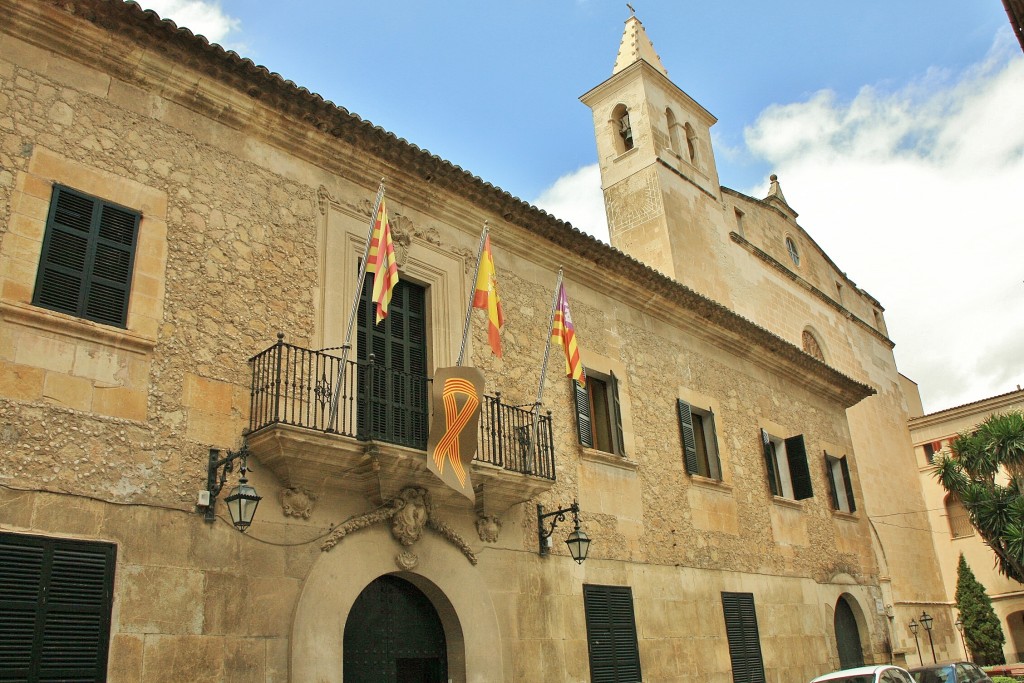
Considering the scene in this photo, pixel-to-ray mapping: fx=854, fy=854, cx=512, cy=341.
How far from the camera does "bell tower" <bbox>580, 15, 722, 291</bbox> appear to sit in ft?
69.5

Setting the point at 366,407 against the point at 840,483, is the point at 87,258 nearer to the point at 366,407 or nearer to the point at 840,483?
the point at 366,407

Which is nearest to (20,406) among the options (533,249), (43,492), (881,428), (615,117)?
(43,492)

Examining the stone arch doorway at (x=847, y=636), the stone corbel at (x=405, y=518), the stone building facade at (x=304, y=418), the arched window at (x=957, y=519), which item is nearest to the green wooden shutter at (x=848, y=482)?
the stone arch doorway at (x=847, y=636)

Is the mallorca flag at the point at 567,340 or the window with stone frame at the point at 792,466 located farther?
the window with stone frame at the point at 792,466

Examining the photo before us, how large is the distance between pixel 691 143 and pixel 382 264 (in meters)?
17.5

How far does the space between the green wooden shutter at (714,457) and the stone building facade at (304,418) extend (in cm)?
5

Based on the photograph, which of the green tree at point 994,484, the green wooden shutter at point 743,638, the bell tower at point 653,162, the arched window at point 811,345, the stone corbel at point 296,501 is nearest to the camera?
the stone corbel at point 296,501

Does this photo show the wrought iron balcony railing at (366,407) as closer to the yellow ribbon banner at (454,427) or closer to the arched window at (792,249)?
the yellow ribbon banner at (454,427)

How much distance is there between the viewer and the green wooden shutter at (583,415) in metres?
11.7

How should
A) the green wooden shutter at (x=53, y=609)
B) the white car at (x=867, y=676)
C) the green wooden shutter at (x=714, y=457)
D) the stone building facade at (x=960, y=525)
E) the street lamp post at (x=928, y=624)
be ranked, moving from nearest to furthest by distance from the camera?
the green wooden shutter at (x=53, y=609)
the white car at (x=867, y=676)
the green wooden shutter at (x=714, y=457)
the street lamp post at (x=928, y=624)
the stone building facade at (x=960, y=525)

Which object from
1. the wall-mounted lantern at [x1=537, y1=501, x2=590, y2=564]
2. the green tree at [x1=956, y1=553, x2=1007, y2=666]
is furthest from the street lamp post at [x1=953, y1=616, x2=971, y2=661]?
the wall-mounted lantern at [x1=537, y1=501, x2=590, y2=564]

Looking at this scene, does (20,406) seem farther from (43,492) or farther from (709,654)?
(709,654)

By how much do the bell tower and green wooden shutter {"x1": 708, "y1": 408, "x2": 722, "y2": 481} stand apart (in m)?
6.49

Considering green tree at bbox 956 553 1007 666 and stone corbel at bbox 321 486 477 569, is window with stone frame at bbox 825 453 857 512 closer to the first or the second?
stone corbel at bbox 321 486 477 569
